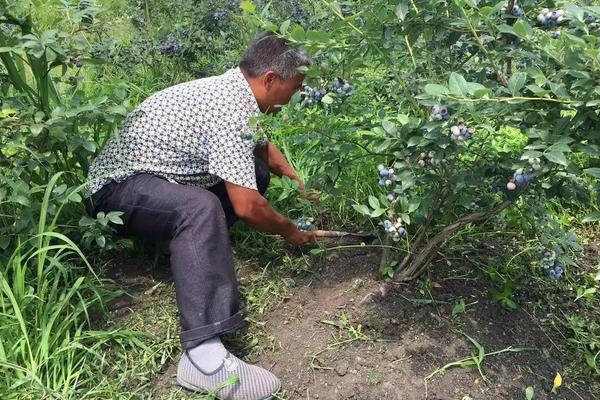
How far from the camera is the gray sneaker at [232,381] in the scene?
1688 millimetres

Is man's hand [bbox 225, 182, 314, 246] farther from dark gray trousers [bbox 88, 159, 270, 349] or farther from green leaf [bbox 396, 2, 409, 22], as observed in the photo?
green leaf [bbox 396, 2, 409, 22]

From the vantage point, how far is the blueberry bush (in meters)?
1.30

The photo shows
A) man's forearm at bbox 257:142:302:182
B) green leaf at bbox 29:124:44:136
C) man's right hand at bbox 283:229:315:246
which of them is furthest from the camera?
man's forearm at bbox 257:142:302:182

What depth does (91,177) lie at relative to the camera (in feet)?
6.80

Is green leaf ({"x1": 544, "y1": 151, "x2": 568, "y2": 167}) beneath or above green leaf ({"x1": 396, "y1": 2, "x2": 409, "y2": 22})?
beneath

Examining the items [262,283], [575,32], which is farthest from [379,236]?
[575,32]

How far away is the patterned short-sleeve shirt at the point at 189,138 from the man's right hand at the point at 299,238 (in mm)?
262

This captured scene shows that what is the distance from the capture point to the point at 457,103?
134cm

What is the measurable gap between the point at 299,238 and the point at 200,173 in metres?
0.42

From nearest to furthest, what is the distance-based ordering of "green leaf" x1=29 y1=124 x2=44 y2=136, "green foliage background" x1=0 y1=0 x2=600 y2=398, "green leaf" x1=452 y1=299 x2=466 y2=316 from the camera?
A: "green foliage background" x1=0 y1=0 x2=600 y2=398, "green leaf" x1=29 y1=124 x2=44 y2=136, "green leaf" x1=452 y1=299 x2=466 y2=316

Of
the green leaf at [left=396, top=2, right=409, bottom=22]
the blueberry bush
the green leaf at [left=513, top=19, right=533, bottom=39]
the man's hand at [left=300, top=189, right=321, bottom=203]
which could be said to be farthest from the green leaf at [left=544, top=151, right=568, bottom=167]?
the man's hand at [left=300, top=189, right=321, bottom=203]

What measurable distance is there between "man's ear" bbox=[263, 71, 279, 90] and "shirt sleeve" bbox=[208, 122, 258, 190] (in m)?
0.19

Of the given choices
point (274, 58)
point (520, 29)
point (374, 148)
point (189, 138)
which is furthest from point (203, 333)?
point (520, 29)

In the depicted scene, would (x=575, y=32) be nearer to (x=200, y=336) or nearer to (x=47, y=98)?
(x=200, y=336)
